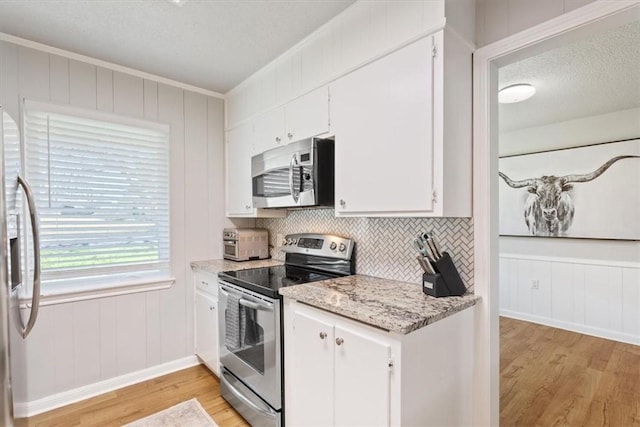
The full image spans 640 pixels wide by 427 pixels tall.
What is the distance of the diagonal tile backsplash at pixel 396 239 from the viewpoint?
66.0 inches

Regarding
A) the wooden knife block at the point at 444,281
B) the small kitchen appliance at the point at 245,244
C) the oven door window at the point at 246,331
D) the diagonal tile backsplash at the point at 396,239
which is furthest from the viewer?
the small kitchen appliance at the point at 245,244

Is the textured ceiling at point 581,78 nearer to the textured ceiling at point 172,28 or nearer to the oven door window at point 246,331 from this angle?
the textured ceiling at point 172,28

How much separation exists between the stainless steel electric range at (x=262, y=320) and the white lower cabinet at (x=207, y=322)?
0.57 feet

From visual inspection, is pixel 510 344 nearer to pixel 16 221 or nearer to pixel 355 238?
pixel 355 238

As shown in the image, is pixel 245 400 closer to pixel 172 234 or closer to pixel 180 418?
pixel 180 418

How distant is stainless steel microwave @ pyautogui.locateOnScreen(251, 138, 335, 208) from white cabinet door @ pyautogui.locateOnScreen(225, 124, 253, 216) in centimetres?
38

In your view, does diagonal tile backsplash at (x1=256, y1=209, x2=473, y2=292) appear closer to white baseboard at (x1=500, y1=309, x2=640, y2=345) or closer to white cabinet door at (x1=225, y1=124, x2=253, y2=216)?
white cabinet door at (x1=225, y1=124, x2=253, y2=216)

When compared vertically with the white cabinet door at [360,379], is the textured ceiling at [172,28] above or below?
above

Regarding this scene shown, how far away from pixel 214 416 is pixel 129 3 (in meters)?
2.58

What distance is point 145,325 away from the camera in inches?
102

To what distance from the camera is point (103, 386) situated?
239 centimetres

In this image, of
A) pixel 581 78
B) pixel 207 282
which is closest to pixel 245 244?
pixel 207 282

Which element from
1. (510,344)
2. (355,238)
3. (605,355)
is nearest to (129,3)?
(355,238)

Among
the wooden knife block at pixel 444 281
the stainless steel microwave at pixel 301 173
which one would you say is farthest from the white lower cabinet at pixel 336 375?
the stainless steel microwave at pixel 301 173
